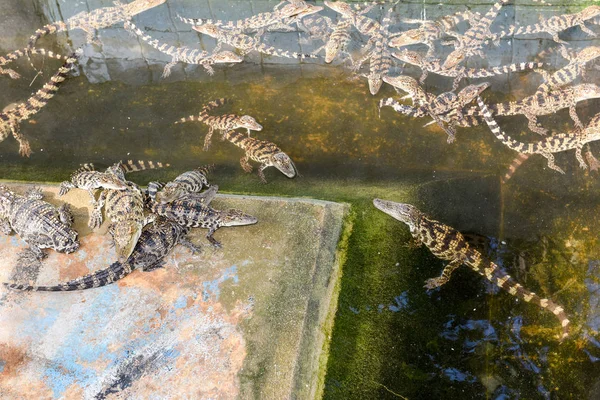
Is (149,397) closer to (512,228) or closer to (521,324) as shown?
(521,324)

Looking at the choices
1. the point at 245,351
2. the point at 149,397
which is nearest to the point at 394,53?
the point at 245,351

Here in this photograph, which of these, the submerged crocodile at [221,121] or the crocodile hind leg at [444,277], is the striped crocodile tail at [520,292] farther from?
the submerged crocodile at [221,121]

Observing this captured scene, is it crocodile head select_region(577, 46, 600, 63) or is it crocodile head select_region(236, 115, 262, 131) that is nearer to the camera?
crocodile head select_region(236, 115, 262, 131)

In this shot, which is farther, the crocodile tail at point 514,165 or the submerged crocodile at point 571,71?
the submerged crocodile at point 571,71

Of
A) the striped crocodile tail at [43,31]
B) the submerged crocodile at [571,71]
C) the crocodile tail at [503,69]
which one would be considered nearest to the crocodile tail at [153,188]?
the striped crocodile tail at [43,31]

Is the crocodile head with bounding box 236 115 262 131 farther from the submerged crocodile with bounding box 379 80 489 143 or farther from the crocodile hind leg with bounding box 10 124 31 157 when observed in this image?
the crocodile hind leg with bounding box 10 124 31 157

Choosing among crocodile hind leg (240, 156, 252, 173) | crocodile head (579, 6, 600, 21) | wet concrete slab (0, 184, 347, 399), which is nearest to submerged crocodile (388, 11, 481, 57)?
crocodile head (579, 6, 600, 21)
